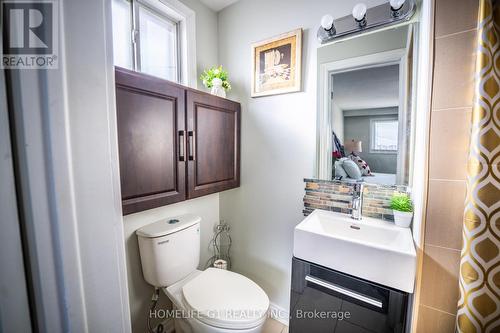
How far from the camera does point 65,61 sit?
328 mm

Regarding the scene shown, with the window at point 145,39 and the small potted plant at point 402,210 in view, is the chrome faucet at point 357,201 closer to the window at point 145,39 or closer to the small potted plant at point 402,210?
the small potted plant at point 402,210

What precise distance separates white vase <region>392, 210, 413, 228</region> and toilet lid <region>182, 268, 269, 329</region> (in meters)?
0.86

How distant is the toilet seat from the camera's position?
1.02 meters

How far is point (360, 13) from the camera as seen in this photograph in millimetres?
1118

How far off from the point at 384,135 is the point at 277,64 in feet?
2.86

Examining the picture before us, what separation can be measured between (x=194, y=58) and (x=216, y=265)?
1.70 meters

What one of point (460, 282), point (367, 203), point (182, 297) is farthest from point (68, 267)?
point (367, 203)

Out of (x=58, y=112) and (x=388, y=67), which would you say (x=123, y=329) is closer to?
(x=58, y=112)

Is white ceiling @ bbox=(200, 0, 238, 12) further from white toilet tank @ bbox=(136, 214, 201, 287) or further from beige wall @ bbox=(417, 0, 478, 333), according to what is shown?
white toilet tank @ bbox=(136, 214, 201, 287)

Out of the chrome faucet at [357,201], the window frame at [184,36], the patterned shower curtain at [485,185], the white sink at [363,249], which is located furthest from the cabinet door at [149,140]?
the patterned shower curtain at [485,185]

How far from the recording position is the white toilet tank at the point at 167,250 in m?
1.21

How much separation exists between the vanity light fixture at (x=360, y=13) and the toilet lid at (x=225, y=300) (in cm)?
170

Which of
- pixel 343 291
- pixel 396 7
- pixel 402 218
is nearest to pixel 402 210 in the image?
pixel 402 218

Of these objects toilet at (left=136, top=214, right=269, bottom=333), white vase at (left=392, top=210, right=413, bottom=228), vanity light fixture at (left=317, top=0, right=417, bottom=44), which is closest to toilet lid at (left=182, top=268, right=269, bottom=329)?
toilet at (left=136, top=214, right=269, bottom=333)
